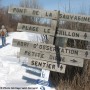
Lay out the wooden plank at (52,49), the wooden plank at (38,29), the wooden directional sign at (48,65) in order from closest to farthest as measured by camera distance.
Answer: the wooden plank at (52,49) < the wooden directional sign at (48,65) < the wooden plank at (38,29)

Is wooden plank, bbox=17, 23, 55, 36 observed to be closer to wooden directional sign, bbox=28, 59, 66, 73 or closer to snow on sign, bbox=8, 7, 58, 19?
snow on sign, bbox=8, 7, 58, 19

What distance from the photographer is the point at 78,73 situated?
8836mm

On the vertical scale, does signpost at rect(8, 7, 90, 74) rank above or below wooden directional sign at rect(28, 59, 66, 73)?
above

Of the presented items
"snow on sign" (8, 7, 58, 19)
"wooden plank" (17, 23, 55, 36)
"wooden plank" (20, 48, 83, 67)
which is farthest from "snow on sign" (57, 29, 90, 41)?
"wooden plank" (20, 48, 83, 67)

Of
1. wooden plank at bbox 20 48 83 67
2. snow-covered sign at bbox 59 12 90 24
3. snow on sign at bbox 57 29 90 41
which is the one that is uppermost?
snow-covered sign at bbox 59 12 90 24

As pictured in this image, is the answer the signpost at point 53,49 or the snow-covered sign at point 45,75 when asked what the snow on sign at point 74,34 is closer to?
the signpost at point 53,49

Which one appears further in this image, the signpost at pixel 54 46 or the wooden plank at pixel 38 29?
the wooden plank at pixel 38 29

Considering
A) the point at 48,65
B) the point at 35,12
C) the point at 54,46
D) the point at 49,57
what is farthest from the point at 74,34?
the point at 35,12

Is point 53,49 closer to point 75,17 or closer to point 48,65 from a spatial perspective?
point 48,65

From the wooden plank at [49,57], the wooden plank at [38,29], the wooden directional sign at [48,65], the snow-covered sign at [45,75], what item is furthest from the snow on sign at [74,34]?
Answer: the snow-covered sign at [45,75]

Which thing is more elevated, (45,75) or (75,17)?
(75,17)

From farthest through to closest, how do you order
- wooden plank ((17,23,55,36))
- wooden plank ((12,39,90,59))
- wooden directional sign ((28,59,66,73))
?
1. wooden plank ((17,23,55,36))
2. wooden directional sign ((28,59,66,73))
3. wooden plank ((12,39,90,59))

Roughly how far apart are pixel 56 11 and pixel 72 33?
71cm

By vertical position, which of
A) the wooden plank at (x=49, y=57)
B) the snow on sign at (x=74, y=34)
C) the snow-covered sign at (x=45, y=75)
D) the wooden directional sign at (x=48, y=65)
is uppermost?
the snow on sign at (x=74, y=34)
